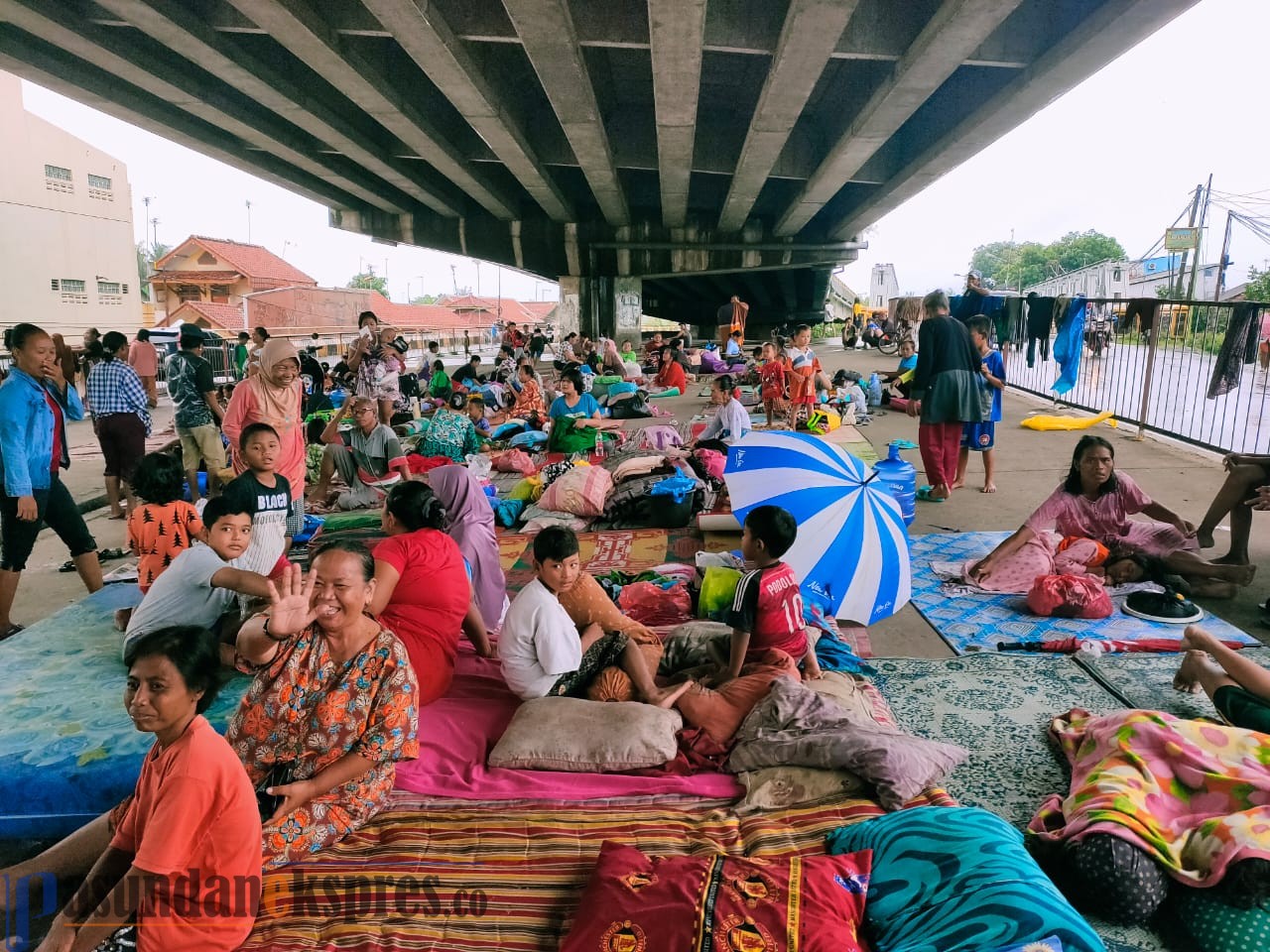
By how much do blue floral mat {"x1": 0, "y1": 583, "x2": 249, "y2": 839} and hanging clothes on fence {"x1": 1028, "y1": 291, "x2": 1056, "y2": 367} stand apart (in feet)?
37.7

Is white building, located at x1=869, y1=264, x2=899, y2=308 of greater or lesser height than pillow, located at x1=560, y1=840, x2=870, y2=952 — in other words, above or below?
above

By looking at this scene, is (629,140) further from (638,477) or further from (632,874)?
(632,874)

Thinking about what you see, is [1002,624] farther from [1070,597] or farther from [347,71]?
[347,71]

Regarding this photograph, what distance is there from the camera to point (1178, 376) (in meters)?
9.64

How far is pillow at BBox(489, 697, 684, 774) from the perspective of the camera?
3.04m

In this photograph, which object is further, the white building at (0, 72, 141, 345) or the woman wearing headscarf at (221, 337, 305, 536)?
the white building at (0, 72, 141, 345)

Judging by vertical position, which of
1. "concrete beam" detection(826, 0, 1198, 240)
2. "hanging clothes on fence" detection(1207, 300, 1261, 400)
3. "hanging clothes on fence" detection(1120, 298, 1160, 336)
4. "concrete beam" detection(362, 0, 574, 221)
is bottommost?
"hanging clothes on fence" detection(1207, 300, 1261, 400)

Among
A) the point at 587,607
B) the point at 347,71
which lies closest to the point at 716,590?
the point at 587,607

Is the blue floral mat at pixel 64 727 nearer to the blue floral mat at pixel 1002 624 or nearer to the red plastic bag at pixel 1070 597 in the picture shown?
the blue floral mat at pixel 1002 624

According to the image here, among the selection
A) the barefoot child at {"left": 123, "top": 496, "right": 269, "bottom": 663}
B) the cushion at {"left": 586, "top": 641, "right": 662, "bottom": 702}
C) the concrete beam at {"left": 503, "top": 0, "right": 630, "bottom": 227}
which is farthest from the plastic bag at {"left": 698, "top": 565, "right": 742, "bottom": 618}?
the concrete beam at {"left": 503, "top": 0, "right": 630, "bottom": 227}

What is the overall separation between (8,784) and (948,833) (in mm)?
3437

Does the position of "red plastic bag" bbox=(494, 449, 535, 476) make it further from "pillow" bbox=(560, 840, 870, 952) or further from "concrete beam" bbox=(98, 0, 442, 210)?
"pillow" bbox=(560, 840, 870, 952)

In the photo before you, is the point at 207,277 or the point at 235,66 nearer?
the point at 235,66

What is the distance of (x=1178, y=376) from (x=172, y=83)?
519 inches
